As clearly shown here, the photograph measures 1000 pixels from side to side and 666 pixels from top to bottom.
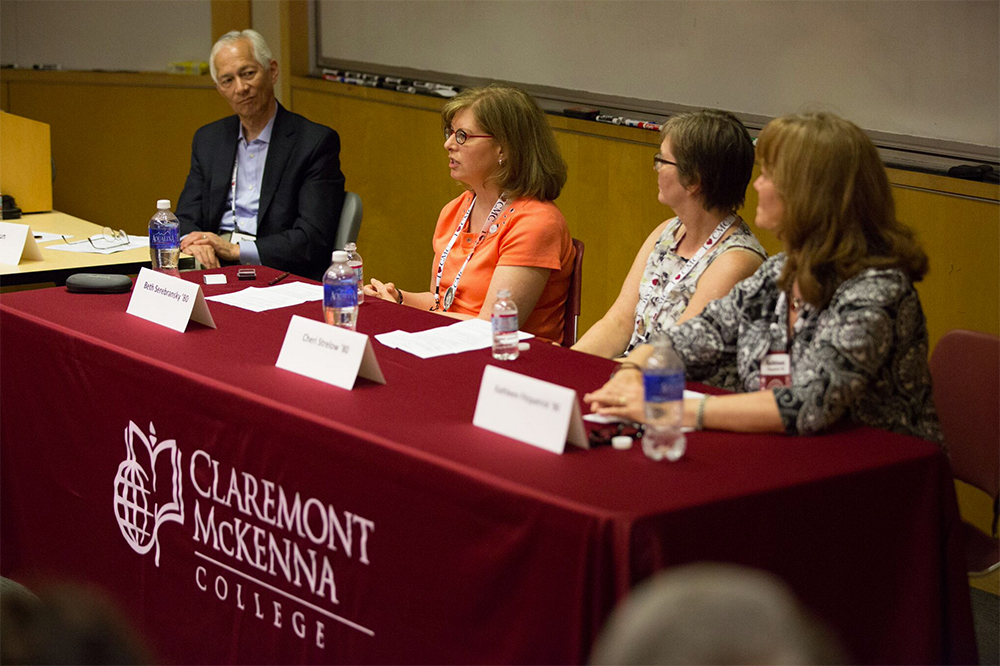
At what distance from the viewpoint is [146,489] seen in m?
2.41

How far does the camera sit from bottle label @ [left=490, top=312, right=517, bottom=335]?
2426 mm

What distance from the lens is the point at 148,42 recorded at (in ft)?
22.4

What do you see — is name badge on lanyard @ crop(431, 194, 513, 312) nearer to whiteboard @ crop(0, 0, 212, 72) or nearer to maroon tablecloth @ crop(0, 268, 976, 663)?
maroon tablecloth @ crop(0, 268, 976, 663)

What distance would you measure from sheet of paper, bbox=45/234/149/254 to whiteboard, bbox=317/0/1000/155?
2.05 metres

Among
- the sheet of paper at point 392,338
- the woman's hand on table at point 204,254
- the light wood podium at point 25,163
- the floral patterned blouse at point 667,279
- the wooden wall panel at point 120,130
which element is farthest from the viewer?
the wooden wall panel at point 120,130

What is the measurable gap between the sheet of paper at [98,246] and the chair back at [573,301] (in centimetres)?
158

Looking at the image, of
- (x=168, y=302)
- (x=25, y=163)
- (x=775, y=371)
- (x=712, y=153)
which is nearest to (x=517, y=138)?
(x=712, y=153)

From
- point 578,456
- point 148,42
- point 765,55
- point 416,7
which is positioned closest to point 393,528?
point 578,456

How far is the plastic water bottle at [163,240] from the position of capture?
3.60 metres

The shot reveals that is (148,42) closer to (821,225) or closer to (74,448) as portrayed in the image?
(74,448)

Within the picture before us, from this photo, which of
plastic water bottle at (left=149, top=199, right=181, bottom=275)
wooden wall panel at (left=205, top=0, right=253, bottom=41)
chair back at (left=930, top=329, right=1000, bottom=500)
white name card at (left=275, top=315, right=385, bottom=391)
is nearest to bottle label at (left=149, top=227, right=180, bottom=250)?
plastic water bottle at (left=149, top=199, right=181, bottom=275)

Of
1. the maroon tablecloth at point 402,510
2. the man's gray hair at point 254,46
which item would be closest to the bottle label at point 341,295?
the maroon tablecloth at point 402,510

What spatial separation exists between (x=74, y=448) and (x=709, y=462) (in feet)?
5.02

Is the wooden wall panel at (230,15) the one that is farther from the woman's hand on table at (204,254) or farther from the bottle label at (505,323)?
the bottle label at (505,323)
